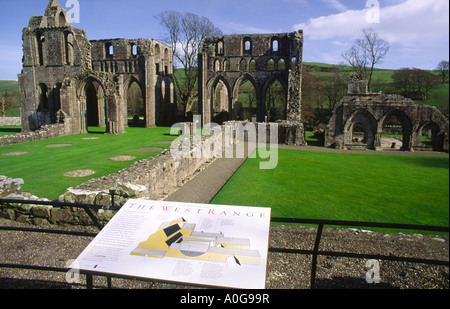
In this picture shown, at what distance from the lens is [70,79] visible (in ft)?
71.9

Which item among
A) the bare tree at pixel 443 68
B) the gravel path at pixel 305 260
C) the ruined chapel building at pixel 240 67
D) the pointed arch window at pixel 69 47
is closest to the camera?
the bare tree at pixel 443 68

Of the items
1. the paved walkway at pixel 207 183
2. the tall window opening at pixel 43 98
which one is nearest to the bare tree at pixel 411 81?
the paved walkway at pixel 207 183

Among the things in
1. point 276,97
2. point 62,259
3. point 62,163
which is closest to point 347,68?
point 276,97

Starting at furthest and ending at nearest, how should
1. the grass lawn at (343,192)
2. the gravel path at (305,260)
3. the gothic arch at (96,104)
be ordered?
1. the gothic arch at (96,104)
2. the grass lawn at (343,192)
3. the gravel path at (305,260)

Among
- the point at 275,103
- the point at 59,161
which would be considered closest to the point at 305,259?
the point at 59,161

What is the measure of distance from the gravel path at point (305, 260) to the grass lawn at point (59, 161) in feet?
8.03

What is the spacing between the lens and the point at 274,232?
5613mm

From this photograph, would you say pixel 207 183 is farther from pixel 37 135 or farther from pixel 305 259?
pixel 37 135

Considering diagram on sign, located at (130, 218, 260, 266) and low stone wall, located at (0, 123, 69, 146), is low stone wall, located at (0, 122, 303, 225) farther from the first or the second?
low stone wall, located at (0, 123, 69, 146)

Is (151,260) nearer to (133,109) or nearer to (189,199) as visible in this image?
(189,199)

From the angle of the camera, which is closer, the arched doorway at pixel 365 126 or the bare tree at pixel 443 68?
the bare tree at pixel 443 68

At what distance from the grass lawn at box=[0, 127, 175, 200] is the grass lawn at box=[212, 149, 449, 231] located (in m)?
4.23

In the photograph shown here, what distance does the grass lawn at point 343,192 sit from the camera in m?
6.77

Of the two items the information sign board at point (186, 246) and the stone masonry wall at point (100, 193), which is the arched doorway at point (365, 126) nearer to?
the stone masonry wall at point (100, 193)
